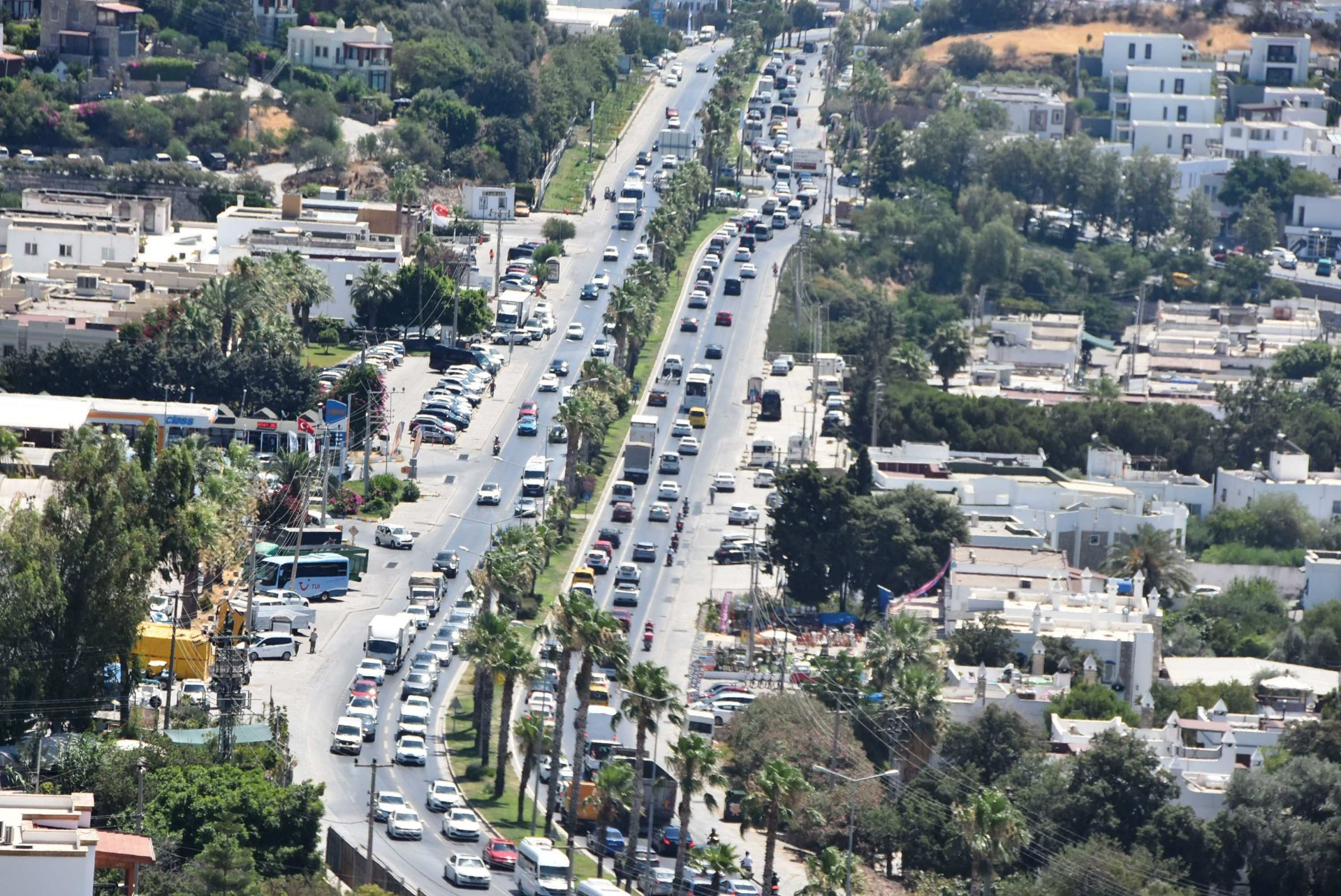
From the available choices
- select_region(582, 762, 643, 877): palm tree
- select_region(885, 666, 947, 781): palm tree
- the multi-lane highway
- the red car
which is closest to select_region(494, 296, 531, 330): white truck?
the multi-lane highway

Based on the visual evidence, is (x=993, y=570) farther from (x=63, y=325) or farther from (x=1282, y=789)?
(x=63, y=325)

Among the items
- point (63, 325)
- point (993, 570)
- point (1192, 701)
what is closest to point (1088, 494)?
point (993, 570)

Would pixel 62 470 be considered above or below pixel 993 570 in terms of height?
above

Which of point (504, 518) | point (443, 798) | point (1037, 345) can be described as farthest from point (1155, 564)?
point (1037, 345)

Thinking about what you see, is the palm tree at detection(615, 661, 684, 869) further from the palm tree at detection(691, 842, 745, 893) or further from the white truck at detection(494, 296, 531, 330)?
the white truck at detection(494, 296, 531, 330)

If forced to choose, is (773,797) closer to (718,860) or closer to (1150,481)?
(718,860)

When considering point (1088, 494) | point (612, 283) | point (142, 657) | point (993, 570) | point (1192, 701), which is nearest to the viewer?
point (142, 657)
